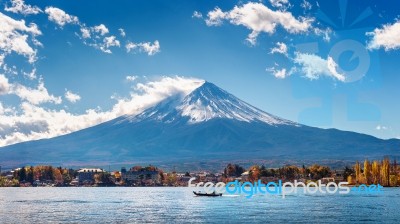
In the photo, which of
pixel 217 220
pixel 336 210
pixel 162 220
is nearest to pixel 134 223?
pixel 162 220

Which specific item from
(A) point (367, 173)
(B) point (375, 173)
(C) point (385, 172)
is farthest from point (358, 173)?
(C) point (385, 172)

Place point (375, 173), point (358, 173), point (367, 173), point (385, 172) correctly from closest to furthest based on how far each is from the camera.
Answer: point (385, 172) < point (375, 173) < point (367, 173) < point (358, 173)

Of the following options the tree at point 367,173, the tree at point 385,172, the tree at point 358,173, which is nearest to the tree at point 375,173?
the tree at point 367,173

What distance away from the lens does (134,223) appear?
6769 centimetres

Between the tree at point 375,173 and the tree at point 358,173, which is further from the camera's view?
the tree at point 358,173

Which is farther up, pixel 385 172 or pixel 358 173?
pixel 385 172

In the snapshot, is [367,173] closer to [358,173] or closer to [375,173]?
[375,173]

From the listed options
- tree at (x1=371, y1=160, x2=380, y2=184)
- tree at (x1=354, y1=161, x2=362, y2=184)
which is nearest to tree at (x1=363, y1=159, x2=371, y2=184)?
tree at (x1=371, y1=160, x2=380, y2=184)

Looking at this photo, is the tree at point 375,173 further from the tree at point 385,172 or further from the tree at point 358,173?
the tree at point 358,173

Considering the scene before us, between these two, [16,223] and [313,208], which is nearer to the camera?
[16,223]

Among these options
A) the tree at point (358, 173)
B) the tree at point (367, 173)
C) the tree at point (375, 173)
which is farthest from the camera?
the tree at point (358, 173)

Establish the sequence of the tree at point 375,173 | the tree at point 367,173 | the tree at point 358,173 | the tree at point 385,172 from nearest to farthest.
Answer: the tree at point 385,172
the tree at point 375,173
the tree at point 367,173
the tree at point 358,173

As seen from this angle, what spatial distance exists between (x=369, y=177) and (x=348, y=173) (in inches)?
756

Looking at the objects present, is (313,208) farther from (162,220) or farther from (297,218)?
(162,220)
